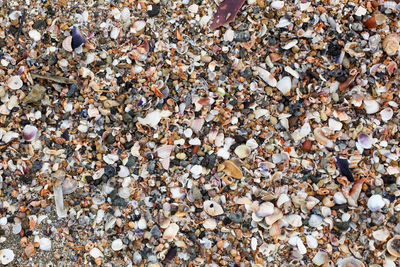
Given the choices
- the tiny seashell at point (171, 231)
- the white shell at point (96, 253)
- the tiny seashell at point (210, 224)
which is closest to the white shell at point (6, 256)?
the white shell at point (96, 253)

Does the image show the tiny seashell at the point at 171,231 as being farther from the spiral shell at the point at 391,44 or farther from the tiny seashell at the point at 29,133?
the spiral shell at the point at 391,44

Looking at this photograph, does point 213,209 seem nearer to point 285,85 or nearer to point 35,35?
point 285,85

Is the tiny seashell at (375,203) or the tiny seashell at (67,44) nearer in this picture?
the tiny seashell at (375,203)

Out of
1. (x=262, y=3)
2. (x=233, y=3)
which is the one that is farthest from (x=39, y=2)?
(x=262, y=3)

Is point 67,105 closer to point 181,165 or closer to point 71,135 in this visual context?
point 71,135

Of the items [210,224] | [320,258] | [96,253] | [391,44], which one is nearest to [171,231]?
[210,224]
